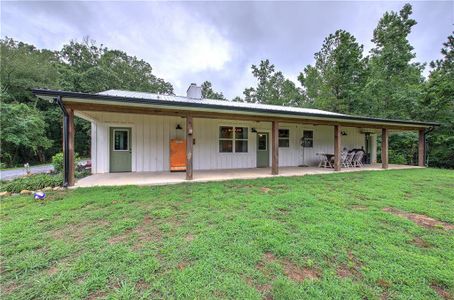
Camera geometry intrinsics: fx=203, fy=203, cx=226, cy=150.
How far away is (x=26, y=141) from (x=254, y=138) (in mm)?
12930

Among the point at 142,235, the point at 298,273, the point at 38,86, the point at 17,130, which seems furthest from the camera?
the point at 38,86

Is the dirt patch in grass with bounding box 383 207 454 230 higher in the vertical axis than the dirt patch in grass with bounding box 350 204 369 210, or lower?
lower

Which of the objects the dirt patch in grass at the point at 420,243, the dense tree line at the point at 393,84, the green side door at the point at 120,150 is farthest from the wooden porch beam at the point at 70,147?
the dense tree line at the point at 393,84

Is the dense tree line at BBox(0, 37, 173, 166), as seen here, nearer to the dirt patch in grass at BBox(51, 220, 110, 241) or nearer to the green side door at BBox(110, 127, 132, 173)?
the green side door at BBox(110, 127, 132, 173)

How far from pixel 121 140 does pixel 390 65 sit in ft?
72.0

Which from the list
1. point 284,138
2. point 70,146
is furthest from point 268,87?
point 70,146

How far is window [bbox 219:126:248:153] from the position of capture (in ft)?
30.3

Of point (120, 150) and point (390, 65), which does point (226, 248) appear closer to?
point (120, 150)

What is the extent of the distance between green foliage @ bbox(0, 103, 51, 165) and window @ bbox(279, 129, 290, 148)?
46.1 feet

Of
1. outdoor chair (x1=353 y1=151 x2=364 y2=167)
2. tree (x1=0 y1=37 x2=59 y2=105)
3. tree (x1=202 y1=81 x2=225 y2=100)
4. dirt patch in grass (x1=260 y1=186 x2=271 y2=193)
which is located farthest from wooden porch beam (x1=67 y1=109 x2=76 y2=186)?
tree (x1=202 y1=81 x2=225 y2=100)

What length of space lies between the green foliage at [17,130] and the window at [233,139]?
11.2 m

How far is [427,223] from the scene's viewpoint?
123 inches

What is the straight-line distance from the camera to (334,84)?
748 inches

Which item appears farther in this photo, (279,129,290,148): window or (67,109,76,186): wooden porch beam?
(279,129,290,148): window
